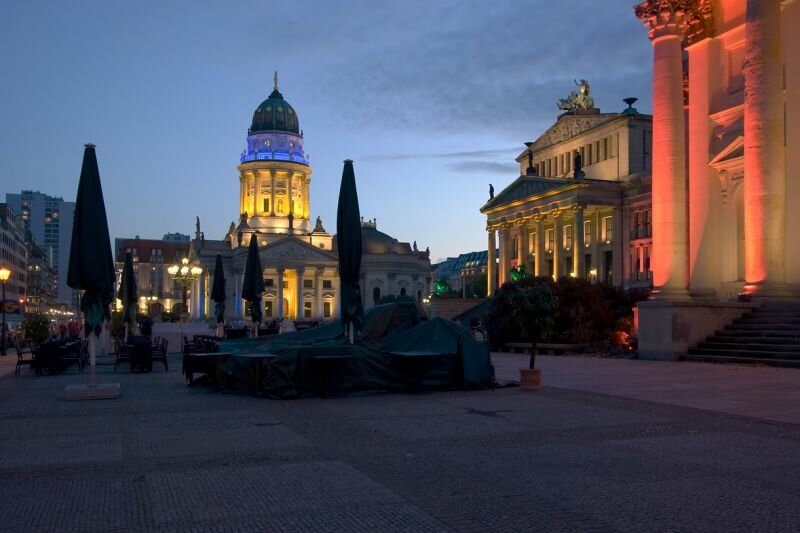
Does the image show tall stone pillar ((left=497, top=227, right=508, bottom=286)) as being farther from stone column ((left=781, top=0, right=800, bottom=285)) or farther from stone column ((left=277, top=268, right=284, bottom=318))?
stone column ((left=277, top=268, right=284, bottom=318))

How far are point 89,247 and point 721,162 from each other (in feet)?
76.3

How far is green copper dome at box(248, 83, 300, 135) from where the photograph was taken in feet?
463

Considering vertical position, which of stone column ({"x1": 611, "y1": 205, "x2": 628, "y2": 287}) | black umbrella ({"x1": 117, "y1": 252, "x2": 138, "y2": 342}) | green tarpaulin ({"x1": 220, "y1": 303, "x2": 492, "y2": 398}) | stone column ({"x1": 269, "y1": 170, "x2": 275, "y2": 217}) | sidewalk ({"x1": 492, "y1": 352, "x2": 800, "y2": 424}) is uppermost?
stone column ({"x1": 269, "y1": 170, "x2": 275, "y2": 217})

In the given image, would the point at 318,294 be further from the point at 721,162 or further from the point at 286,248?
the point at 721,162

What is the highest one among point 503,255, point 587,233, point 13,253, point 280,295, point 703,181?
point 13,253

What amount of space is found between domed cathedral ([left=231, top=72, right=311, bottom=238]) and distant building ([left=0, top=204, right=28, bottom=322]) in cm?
3286

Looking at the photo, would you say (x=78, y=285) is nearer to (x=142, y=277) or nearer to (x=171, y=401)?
(x=171, y=401)

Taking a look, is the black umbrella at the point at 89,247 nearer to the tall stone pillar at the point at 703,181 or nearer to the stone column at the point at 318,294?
the tall stone pillar at the point at 703,181

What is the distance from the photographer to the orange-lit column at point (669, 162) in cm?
2709

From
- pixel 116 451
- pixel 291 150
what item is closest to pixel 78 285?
pixel 116 451

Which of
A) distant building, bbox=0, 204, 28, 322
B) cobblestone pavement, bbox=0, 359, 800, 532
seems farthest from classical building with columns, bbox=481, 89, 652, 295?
cobblestone pavement, bbox=0, 359, 800, 532

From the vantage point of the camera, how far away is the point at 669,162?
27.2 meters

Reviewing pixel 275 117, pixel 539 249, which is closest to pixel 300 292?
pixel 275 117

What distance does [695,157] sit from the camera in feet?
101
